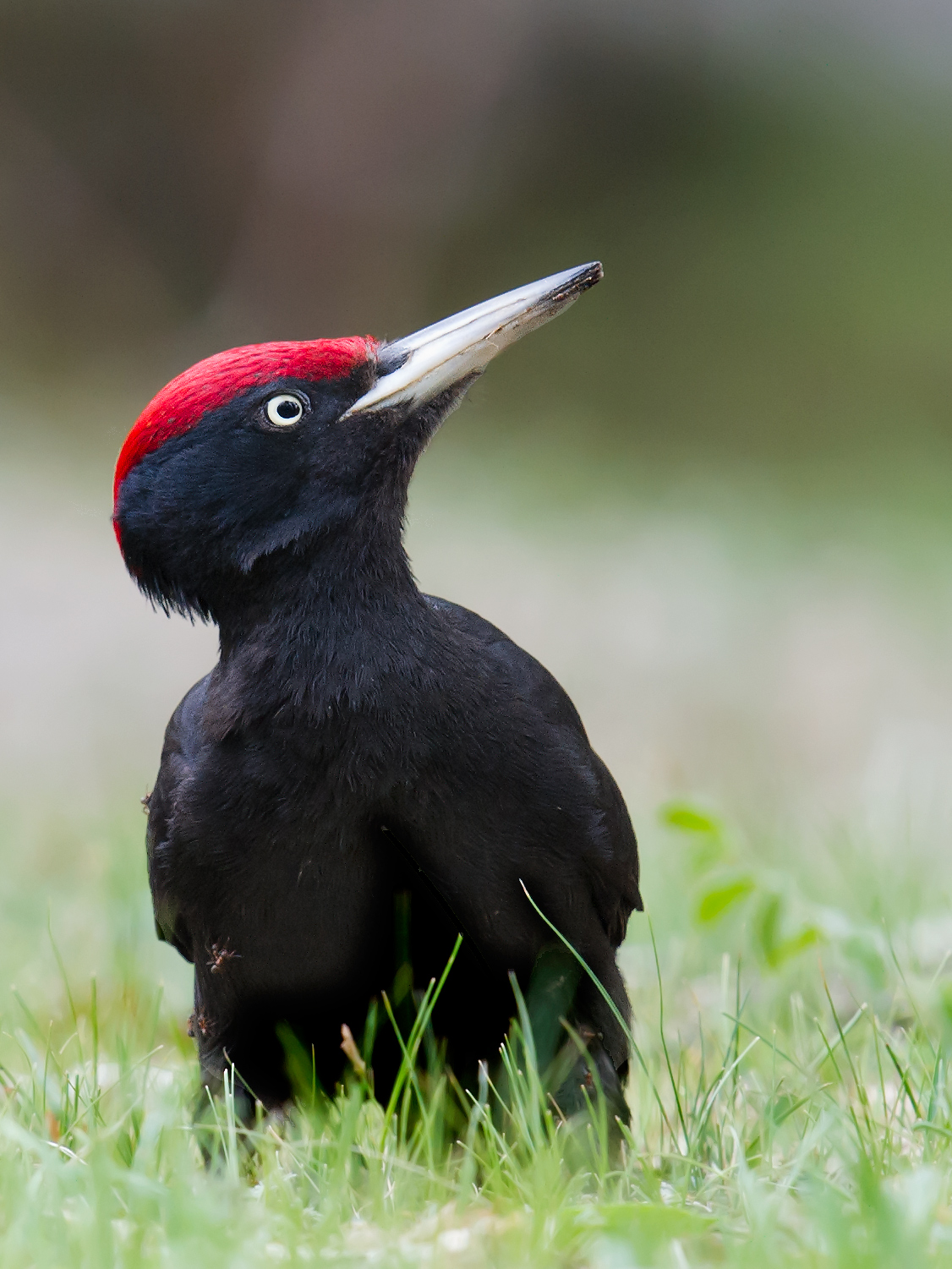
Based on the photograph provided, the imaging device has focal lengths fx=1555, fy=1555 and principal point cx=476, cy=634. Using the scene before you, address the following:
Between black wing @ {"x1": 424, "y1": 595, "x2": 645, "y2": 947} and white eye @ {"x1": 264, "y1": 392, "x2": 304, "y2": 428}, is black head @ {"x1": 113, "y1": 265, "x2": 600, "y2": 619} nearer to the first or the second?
white eye @ {"x1": 264, "y1": 392, "x2": 304, "y2": 428}

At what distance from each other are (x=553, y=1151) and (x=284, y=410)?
1.44 m

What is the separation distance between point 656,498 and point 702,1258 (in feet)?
29.9

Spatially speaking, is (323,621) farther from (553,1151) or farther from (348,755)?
(553,1151)

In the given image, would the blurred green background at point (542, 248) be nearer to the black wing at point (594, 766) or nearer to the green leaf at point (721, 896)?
the green leaf at point (721, 896)

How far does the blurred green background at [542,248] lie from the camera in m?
10.7

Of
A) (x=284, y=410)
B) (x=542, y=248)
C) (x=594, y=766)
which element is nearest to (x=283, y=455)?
(x=284, y=410)

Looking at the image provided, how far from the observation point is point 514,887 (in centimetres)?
287

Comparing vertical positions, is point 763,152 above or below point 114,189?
below

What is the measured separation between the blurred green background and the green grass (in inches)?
227

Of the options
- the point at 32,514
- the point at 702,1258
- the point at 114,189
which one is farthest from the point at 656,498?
the point at 702,1258

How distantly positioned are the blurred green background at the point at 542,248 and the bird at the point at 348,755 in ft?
21.0

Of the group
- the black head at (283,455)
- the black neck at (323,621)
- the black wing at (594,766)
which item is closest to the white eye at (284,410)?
the black head at (283,455)

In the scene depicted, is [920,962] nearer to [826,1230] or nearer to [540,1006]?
[540,1006]

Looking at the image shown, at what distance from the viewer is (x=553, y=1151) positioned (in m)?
2.51
